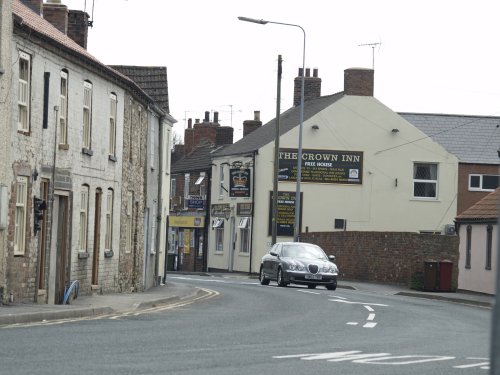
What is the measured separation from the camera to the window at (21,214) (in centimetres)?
2423

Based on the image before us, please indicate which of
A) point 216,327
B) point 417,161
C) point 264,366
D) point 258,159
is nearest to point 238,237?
point 258,159

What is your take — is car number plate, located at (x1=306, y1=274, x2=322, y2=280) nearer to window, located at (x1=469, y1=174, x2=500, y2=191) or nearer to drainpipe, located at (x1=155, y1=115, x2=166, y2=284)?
drainpipe, located at (x1=155, y1=115, x2=166, y2=284)

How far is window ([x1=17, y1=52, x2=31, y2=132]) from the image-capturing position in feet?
79.5

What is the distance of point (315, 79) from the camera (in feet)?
228

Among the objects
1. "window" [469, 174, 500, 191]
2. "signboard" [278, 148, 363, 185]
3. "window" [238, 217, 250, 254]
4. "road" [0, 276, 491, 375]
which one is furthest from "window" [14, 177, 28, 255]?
"window" [469, 174, 500, 191]

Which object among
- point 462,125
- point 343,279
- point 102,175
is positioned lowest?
point 343,279

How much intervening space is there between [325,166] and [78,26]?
2847cm

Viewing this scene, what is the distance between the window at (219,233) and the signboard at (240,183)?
4.53 m

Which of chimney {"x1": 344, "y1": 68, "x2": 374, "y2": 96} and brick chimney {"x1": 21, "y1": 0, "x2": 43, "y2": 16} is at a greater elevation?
chimney {"x1": 344, "y1": 68, "x2": 374, "y2": 96}

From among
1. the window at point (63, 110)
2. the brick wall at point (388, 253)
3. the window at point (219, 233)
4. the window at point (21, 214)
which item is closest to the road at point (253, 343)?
the window at point (21, 214)

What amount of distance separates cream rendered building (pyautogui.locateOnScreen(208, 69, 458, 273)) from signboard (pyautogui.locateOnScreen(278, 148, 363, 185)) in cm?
5

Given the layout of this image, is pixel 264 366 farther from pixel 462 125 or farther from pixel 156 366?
pixel 462 125

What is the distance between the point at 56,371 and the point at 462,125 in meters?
58.9

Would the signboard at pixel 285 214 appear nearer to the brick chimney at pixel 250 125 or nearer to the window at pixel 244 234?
the window at pixel 244 234
